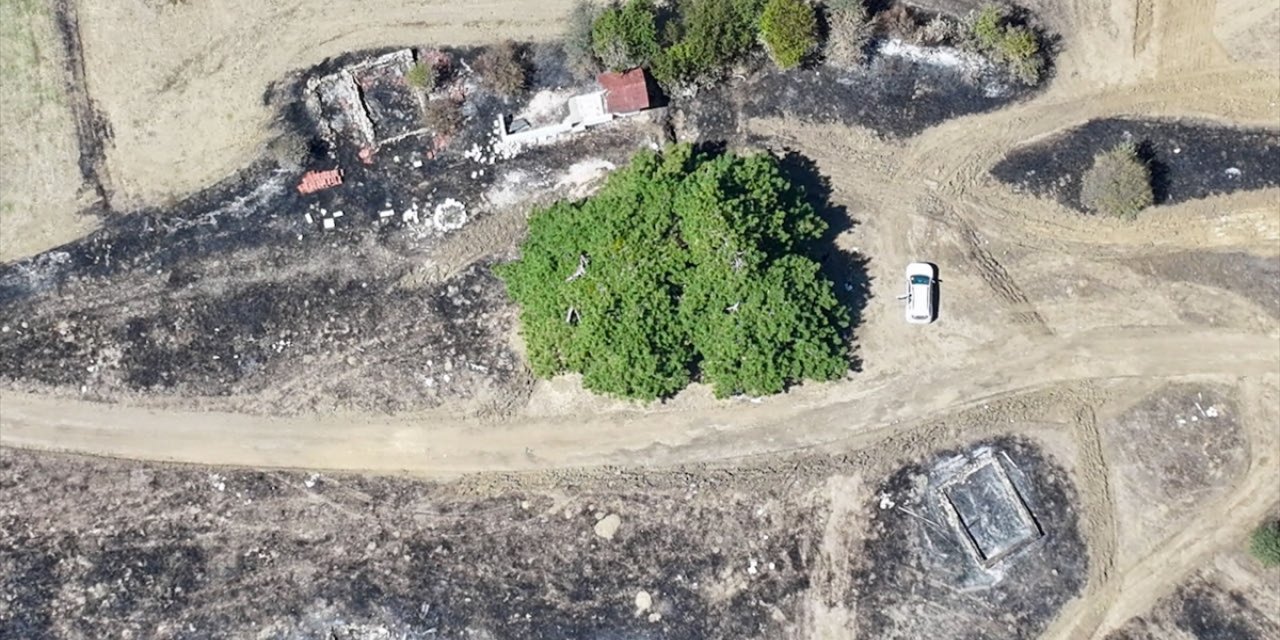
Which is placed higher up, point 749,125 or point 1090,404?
point 749,125

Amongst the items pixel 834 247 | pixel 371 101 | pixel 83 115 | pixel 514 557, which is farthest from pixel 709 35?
pixel 83 115

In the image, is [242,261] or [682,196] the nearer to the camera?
[682,196]

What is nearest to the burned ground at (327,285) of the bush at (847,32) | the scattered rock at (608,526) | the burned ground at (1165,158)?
the scattered rock at (608,526)

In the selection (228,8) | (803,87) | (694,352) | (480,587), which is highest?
(228,8)

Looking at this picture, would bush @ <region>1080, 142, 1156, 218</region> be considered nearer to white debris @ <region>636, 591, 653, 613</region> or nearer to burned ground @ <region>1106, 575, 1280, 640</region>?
burned ground @ <region>1106, 575, 1280, 640</region>

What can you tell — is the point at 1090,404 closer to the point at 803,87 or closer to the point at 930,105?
the point at 930,105

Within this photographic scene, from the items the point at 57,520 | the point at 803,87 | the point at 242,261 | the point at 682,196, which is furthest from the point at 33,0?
the point at 803,87

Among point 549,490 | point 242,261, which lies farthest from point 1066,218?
point 242,261

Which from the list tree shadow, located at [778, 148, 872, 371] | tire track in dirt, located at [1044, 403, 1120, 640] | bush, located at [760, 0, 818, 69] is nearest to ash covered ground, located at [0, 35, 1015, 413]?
bush, located at [760, 0, 818, 69]
